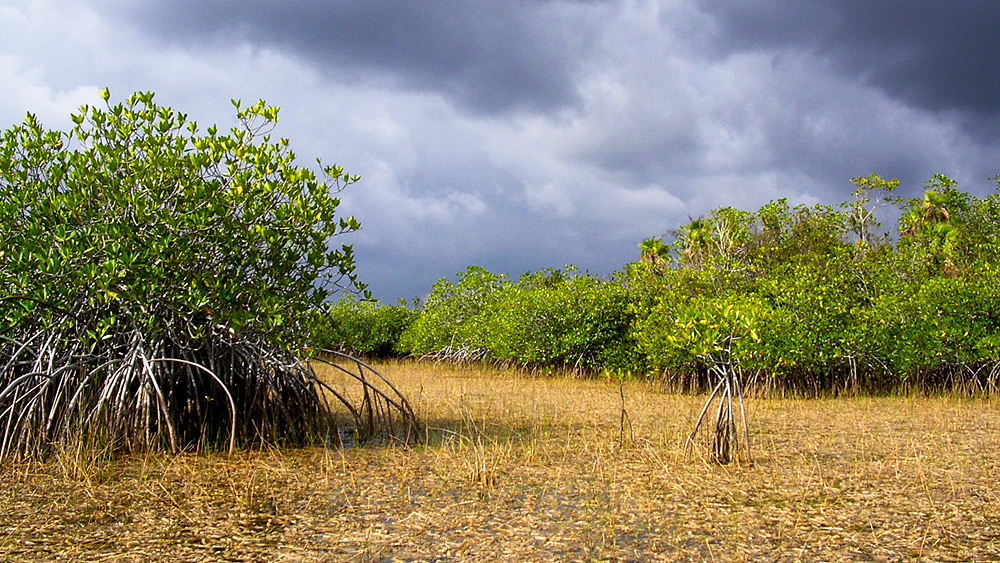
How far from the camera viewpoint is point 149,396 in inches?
201

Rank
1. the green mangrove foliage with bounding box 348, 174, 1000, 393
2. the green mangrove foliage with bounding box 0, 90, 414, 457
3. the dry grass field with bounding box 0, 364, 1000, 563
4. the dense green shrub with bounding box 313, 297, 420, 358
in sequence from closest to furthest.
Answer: the dry grass field with bounding box 0, 364, 1000, 563 < the green mangrove foliage with bounding box 0, 90, 414, 457 < the green mangrove foliage with bounding box 348, 174, 1000, 393 < the dense green shrub with bounding box 313, 297, 420, 358

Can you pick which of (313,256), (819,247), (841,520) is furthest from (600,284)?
(841,520)

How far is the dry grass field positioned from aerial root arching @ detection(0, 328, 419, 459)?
0.80 ft

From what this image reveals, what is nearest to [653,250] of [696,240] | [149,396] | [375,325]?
[696,240]

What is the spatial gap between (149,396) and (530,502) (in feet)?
8.69

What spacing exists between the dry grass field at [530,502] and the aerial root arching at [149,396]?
0.24 m

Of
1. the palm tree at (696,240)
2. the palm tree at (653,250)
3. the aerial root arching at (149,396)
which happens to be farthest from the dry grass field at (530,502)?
the palm tree at (653,250)

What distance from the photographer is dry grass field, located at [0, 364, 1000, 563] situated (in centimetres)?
339

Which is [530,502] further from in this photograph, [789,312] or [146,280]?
[789,312]

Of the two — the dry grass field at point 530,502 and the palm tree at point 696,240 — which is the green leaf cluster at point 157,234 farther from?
the palm tree at point 696,240

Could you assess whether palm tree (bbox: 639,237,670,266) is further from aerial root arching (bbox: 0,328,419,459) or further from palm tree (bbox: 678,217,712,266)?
aerial root arching (bbox: 0,328,419,459)

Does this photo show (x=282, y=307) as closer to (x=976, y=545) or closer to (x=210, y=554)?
(x=210, y=554)

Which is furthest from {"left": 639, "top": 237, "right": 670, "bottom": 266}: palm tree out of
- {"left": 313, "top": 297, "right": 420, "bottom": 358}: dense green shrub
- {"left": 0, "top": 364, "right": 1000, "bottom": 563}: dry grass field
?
{"left": 0, "top": 364, "right": 1000, "bottom": 563}: dry grass field

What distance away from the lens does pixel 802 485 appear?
4.52m
